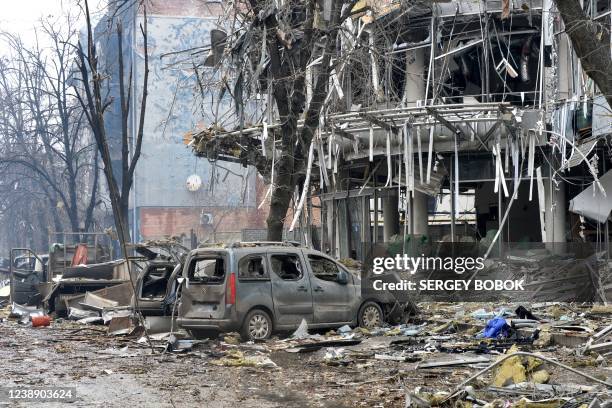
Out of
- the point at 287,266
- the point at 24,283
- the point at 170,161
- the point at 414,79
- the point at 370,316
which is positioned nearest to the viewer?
the point at 287,266

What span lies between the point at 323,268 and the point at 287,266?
831mm

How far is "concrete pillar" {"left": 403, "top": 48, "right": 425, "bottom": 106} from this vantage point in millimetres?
25969

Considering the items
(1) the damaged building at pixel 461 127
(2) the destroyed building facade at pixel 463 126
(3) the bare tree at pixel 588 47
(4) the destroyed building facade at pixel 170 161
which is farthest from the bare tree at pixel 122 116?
(4) the destroyed building facade at pixel 170 161

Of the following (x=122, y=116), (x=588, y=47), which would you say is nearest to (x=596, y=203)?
(x=588, y=47)

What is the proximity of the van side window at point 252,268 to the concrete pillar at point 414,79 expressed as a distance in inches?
423

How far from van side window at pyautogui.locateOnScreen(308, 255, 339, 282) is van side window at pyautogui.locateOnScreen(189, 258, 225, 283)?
1.84 m

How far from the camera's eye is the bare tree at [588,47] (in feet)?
29.9

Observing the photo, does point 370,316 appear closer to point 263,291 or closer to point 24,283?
point 263,291

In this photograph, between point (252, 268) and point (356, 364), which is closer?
point (356, 364)

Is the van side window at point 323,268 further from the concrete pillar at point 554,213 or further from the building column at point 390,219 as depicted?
the building column at point 390,219

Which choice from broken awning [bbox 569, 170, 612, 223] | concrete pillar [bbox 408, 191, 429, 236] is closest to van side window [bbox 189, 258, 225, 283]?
broken awning [bbox 569, 170, 612, 223]

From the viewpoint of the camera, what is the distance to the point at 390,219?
2803 centimetres

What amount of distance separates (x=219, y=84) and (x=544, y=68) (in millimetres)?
9172

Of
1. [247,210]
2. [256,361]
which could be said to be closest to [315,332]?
[256,361]
